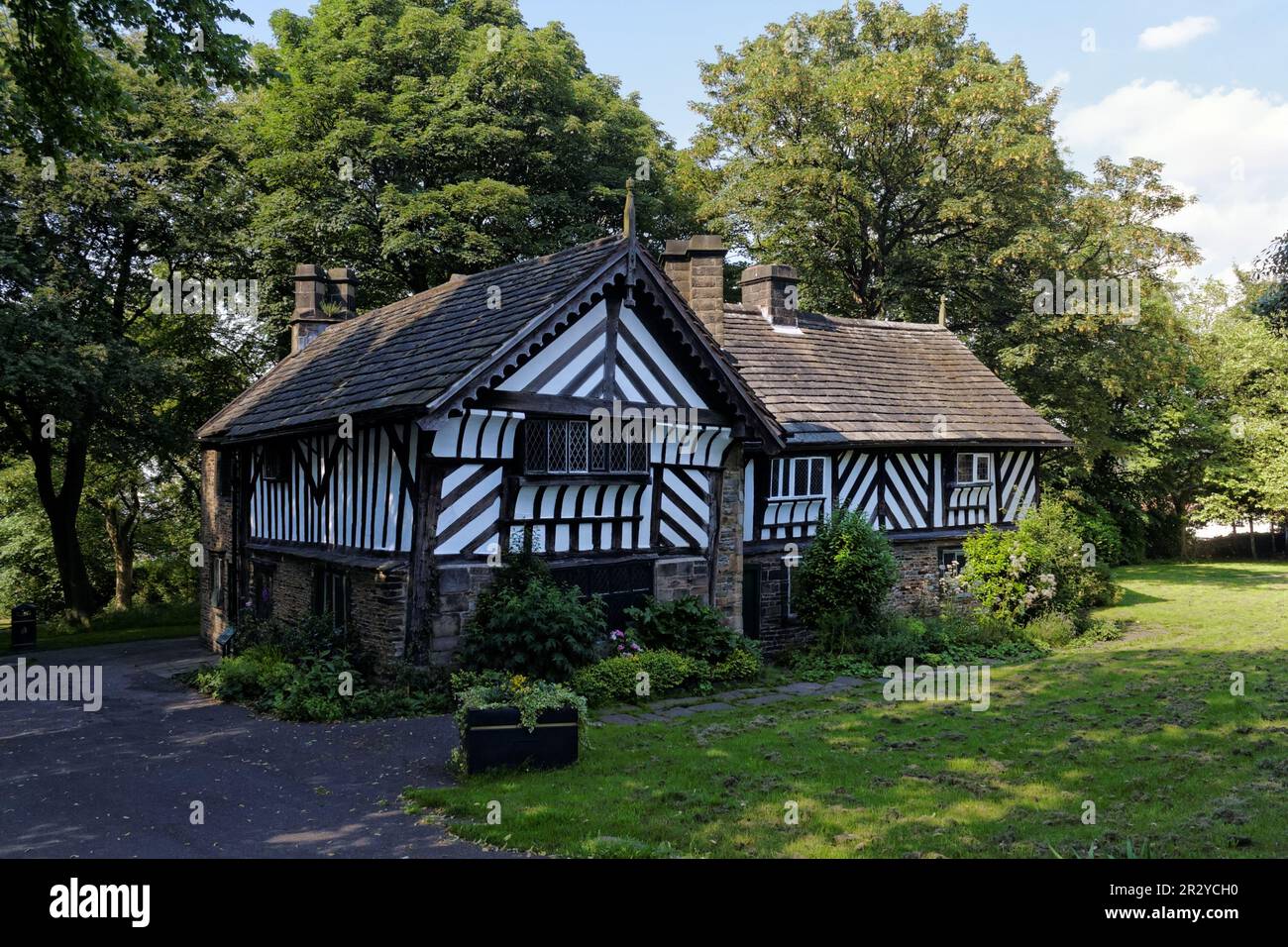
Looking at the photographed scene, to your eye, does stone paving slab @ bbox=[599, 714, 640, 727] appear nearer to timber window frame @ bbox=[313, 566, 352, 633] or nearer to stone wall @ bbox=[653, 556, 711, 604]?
stone wall @ bbox=[653, 556, 711, 604]

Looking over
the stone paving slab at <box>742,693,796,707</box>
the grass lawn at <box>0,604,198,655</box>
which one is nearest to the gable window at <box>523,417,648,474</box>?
the stone paving slab at <box>742,693,796,707</box>

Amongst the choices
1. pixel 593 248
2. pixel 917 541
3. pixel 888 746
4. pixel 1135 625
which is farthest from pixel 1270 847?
pixel 1135 625

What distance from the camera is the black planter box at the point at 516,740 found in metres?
10.7

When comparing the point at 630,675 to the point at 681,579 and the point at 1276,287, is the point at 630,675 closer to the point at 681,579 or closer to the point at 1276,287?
the point at 681,579

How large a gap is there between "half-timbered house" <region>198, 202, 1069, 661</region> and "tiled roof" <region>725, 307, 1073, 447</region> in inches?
3.8

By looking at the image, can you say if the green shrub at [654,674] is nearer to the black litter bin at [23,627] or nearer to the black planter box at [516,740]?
the black planter box at [516,740]

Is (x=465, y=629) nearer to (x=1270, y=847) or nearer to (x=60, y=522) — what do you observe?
(x=1270, y=847)

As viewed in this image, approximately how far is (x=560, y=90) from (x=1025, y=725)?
24441 millimetres

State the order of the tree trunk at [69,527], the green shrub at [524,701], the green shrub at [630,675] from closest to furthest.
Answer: the green shrub at [524,701] < the green shrub at [630,675] < the tree trunk at [69,527]

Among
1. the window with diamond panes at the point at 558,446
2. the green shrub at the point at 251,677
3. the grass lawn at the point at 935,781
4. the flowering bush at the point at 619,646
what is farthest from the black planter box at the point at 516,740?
the green shrub at the point at 251,677

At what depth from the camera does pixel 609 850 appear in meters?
7.94

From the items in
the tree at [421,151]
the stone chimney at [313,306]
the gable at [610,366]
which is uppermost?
the tree at [421,151]

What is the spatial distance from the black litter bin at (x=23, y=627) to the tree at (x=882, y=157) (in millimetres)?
23235

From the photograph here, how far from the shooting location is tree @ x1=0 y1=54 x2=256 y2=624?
2458cm
